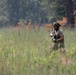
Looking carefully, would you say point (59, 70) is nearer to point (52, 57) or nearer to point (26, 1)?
point (52, 57)

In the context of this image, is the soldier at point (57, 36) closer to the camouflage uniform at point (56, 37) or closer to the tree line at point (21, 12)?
the camouflage uniform at point (56, 37)

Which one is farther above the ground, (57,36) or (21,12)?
(21,12)

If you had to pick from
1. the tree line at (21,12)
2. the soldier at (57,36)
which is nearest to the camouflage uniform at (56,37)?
the soldier at (57,36)

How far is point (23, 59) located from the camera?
7.61 m

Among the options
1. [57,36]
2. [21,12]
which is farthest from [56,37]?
[21,12]

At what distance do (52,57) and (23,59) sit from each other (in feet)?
3.94

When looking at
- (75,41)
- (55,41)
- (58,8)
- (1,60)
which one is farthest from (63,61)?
(58,8)

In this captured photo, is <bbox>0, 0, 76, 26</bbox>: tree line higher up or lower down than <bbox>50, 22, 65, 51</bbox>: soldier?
higher up

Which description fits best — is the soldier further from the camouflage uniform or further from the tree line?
the tree line

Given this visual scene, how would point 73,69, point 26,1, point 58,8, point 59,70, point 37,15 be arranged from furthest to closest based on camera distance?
point 37,15 → point 26,1 → point 58,8 → point 73,69 → point 59,70

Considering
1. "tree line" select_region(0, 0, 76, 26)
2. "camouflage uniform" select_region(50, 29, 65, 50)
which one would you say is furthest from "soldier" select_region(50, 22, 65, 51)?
"tree line" select_region(0, 0, 76, 26)

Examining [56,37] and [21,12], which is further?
[21,12]

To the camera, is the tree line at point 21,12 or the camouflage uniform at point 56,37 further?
the tree line at point 21,12

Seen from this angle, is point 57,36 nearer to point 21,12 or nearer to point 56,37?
point 56,37
